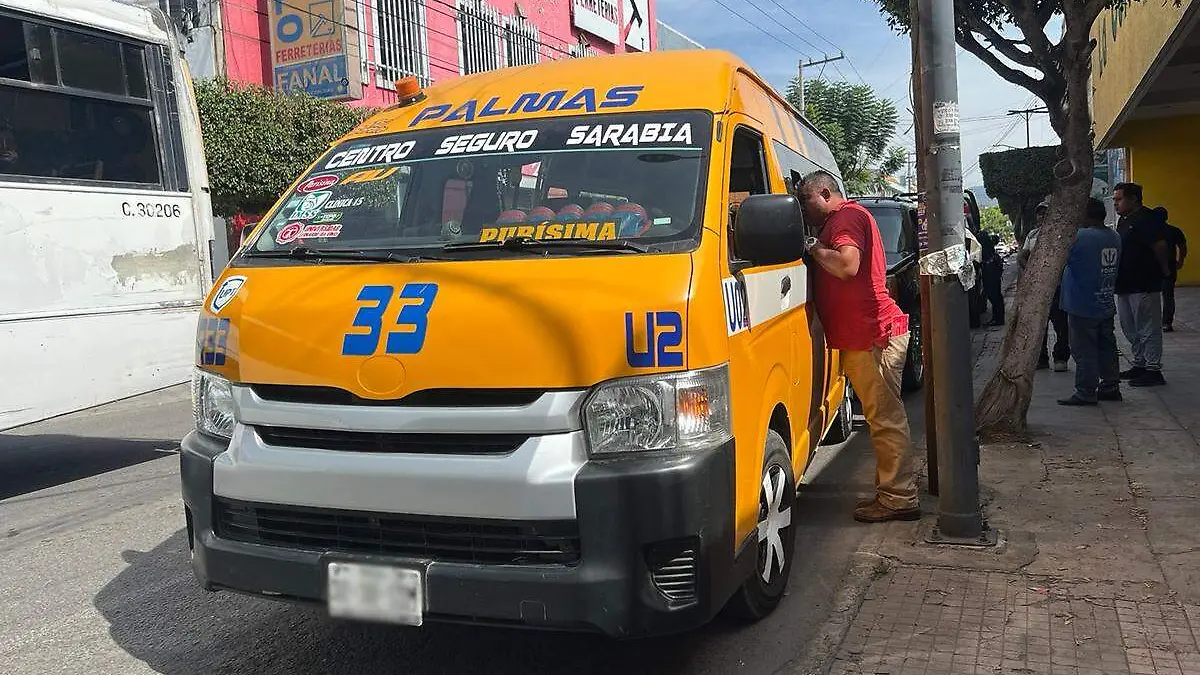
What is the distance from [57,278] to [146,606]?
2900 mm

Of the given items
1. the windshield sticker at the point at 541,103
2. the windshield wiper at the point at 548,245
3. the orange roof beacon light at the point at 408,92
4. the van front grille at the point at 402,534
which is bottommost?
the van front grille at the point at 402,534

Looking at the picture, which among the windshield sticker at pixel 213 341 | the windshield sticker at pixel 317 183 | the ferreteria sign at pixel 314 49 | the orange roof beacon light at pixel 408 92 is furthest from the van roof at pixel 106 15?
the ferreteria sign at pixel 314 49

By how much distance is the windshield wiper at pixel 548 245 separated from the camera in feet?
10.5

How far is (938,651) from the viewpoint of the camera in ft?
11.6

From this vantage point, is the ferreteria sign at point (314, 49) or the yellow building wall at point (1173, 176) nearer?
the yellow building wall at point (1173, 176)

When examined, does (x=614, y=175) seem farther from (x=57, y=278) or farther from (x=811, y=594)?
(x=57, y=278)

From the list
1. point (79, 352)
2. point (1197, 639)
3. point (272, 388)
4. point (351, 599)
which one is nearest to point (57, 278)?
point (79, 352)

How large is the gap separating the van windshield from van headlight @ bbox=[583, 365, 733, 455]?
62 centimetres

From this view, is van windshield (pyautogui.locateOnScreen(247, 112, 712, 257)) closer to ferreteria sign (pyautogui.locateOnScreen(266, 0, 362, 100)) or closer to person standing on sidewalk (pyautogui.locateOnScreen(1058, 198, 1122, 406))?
person standing on sidewalk (pyautogui.locateOnScreen(1058, 198, 1122, 406))

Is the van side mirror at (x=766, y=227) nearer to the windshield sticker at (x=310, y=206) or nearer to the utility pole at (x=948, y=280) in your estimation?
the utility pole at (x=948, y=280)

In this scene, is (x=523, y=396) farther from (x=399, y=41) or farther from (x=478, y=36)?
(x=478, y=36)

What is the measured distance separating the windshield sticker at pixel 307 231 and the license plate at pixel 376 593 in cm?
144

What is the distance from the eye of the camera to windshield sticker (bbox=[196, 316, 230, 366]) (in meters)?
3.32

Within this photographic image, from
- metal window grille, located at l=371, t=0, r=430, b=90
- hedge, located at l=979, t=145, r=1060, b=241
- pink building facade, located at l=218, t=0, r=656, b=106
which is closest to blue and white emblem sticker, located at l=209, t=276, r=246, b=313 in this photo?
pink building facade, located at l=218, t=0, r=656, b=106
